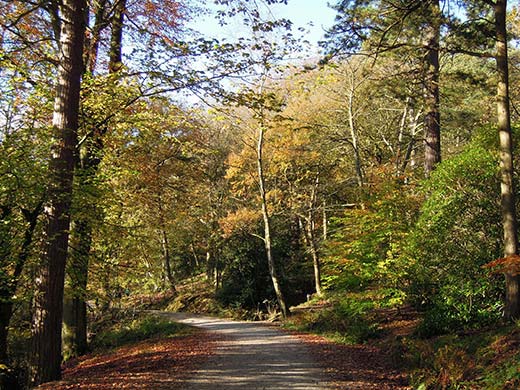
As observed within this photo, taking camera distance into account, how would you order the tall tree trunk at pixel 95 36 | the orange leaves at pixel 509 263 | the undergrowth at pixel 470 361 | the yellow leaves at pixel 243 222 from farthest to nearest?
the yellow leaves at pixel 243 222, the tall tree trunk at pixel 95 36, the orange leaves at pixel 509 263, the undergrowth at pixel 470 361

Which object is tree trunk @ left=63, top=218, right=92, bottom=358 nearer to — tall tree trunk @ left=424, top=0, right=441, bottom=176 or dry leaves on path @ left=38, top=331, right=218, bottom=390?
dry leaves on path @ left=38, top=331, right=218, bottom=390

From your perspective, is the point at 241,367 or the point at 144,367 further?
the point at 144,367

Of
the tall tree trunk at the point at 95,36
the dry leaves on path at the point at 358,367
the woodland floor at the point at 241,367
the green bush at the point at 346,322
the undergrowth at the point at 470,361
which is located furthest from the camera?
the green bush at the point at 346,322

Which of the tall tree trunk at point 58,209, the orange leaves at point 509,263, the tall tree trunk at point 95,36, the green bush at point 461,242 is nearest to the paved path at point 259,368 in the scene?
the tall tree trunk at point 58,209

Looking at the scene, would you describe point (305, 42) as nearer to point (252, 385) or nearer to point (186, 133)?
point (252, 385)

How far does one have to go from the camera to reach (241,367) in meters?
7.62

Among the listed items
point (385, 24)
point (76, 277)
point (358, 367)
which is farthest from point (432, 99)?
point (76, 277)

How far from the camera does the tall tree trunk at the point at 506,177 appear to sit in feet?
21.8

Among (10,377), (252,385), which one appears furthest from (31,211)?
(252,385)

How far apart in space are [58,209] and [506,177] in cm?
744

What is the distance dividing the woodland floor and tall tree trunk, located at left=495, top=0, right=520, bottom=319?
2.17 meters

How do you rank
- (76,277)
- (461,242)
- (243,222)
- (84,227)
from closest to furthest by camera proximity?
(461,242) → (76,277) → (84,227) → (243,222)

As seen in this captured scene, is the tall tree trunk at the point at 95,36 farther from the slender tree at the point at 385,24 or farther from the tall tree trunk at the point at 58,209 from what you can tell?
the slender tree at the point at 385,24

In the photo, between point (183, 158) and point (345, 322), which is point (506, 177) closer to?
point (345, 322)
